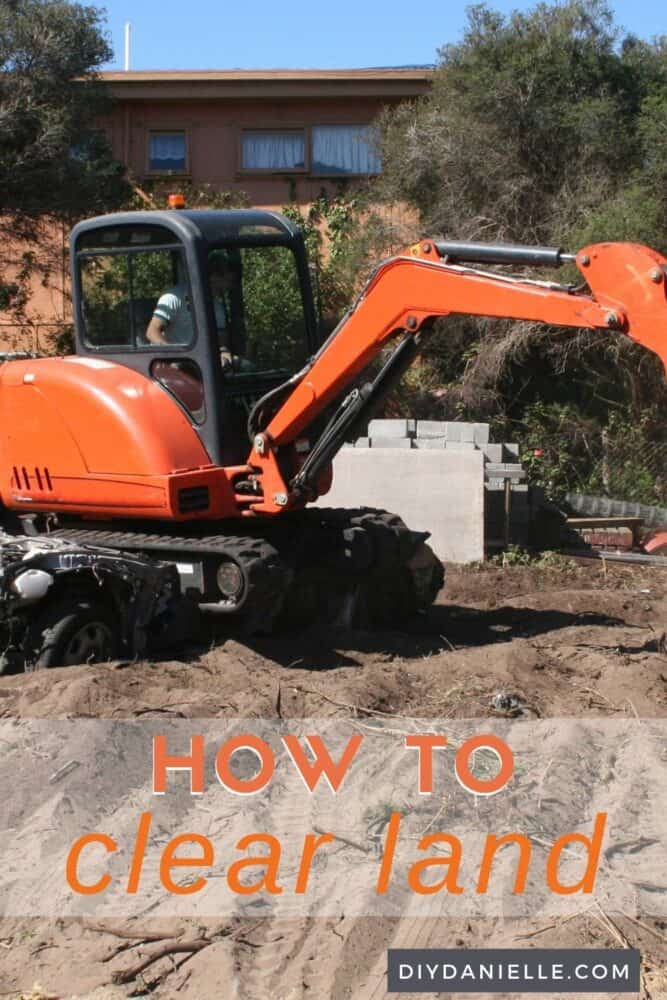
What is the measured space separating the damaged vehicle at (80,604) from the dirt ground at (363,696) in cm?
34

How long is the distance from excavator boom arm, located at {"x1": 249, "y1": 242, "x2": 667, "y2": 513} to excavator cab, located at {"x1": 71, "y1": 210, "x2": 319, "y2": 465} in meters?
0.41

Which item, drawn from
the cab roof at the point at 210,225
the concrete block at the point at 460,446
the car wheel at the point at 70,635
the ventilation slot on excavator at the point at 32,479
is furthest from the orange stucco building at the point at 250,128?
the car wheel at the point at 70,635

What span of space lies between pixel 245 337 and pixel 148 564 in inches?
67.4

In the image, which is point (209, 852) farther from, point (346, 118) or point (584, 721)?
point (346, 118)

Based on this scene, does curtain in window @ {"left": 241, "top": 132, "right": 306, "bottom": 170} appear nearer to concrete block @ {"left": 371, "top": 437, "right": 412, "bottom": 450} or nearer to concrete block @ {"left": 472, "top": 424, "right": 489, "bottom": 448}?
concrete block @ {"left": 472, "top": 424, "right": 489, "bottom": 448}

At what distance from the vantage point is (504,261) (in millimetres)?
7750

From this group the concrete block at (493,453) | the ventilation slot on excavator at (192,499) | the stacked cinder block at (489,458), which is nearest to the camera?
the ventilation slot on excavator at (192,499)

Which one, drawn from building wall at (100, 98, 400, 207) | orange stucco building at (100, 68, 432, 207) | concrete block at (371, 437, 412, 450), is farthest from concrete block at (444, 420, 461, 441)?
building wall at (100, 98, 400, 207)

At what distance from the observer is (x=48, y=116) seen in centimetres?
1791

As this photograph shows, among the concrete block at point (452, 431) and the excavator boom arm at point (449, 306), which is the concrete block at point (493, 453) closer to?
the concrete block at point (452, 431)

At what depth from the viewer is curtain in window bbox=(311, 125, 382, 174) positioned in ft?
72.9

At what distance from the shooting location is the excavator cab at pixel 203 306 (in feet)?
29.0

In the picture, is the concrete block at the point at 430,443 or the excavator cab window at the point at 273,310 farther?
the concrete block at the point at 430,443

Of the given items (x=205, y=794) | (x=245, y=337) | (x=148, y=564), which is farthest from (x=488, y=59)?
(x=205, y=794)
